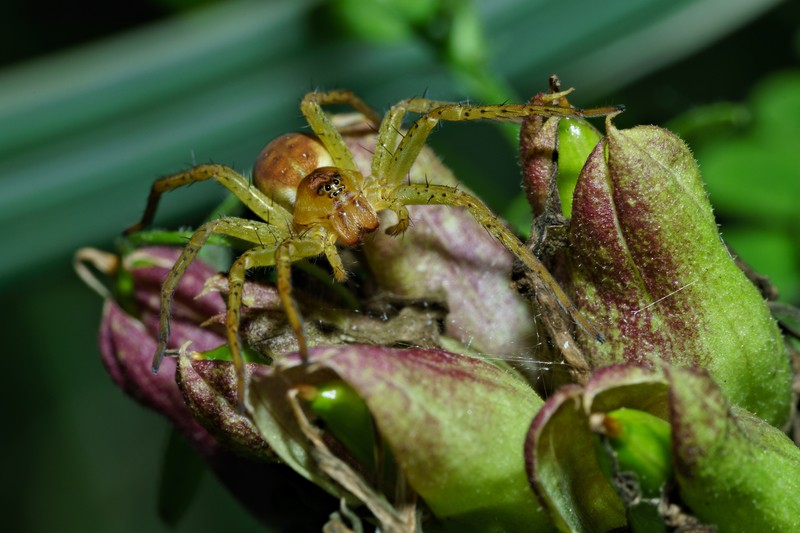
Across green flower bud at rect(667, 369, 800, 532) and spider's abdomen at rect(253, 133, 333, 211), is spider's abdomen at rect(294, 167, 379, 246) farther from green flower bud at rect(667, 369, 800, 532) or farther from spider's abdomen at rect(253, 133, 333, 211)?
green flower bud at rect(667, 369, 800, 532)

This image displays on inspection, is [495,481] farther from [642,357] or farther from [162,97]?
[162,97]

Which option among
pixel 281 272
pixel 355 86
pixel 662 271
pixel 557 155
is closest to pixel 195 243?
pixel 281 272

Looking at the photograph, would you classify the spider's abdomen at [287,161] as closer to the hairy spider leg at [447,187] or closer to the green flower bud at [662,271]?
the hairy spider leg at [447,187]

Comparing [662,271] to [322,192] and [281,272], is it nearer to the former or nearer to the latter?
[281,272]

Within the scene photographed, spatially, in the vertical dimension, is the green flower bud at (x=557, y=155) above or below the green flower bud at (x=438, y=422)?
above

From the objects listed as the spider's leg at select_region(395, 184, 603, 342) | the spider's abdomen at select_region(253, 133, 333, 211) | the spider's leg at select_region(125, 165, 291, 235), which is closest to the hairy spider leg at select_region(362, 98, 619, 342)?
the spider's leg at select_region(395, 184, 603, 342)

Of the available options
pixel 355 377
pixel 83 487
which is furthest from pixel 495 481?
pixel 83 487

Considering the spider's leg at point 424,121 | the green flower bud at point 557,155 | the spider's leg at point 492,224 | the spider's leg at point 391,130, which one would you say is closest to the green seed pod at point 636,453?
the spider's leg at point 492,224
